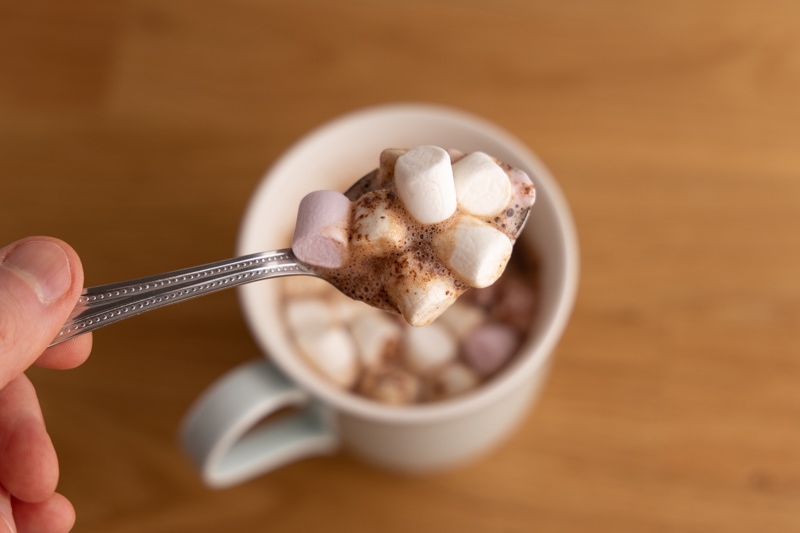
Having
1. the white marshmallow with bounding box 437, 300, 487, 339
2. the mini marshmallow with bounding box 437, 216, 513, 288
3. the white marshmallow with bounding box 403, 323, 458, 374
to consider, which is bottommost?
the white marshmallow with bounding box 403, 323, 458, 374

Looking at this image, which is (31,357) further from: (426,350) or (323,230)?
(426,350)

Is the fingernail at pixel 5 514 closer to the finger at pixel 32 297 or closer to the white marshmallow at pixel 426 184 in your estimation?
the finger at pixel 32 297

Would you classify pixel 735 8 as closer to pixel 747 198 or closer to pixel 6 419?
pixel 747 198

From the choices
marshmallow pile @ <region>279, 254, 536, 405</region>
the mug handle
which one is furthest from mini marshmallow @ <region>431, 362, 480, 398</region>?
the mug handle

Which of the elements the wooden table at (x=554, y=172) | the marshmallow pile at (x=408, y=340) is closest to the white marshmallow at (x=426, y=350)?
the marshmallow pile at (x=408, y=340)

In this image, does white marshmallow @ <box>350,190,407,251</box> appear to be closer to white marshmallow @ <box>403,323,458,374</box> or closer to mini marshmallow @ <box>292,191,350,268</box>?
mini marshmallow @ <box>292,191,350,268</box>

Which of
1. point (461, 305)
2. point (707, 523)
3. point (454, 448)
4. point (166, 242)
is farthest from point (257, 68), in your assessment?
point (707, 523)
